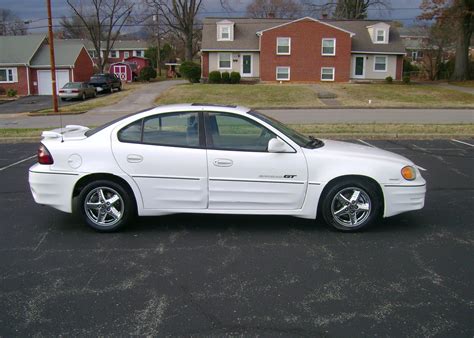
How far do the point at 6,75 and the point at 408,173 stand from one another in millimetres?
50845

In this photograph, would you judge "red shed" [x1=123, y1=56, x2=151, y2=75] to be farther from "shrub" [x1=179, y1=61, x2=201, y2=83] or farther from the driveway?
the driveway

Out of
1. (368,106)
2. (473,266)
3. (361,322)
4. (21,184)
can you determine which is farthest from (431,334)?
(368,106)

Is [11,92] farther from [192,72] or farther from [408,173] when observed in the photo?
[408,173]

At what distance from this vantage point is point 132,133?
18.1ft

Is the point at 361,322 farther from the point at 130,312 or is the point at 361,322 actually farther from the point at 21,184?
the point at 21,184

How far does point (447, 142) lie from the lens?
12945 mm

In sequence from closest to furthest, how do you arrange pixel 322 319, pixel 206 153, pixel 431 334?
pixel 431 334 → pixel 322 319 → pixel 206 153

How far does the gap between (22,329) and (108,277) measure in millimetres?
963

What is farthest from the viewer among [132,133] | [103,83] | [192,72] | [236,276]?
[192,72]

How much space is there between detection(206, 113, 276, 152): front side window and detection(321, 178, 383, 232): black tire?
3.05 feet

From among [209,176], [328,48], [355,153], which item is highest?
[328,48]

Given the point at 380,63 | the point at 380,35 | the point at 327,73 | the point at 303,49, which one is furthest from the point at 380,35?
the point at 303,49

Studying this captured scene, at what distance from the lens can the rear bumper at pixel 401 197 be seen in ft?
17.7

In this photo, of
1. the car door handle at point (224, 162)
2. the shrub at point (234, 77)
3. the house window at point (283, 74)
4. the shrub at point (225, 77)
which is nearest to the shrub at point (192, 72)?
the shrub at point (225, 77)
